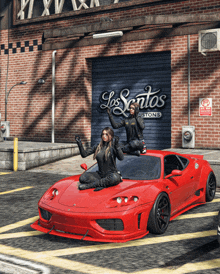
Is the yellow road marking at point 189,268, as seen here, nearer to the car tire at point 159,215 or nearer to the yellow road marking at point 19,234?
the car tire at point 159,215

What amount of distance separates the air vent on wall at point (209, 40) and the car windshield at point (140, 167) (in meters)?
7.73

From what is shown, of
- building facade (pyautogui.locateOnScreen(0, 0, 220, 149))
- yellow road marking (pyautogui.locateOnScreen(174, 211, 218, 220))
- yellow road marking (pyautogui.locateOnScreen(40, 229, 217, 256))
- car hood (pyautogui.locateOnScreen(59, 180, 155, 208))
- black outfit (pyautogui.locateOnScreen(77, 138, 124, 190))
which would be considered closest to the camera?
yellow road marking (pyautogui.locateOnScreen(40, 229, 217, 256))

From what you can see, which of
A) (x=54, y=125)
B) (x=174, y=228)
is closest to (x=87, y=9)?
(x=54, y=125)

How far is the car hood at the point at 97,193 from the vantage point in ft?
16.6

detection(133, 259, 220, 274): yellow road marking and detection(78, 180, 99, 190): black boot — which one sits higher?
detection(78, 180, 99, 190): black boot

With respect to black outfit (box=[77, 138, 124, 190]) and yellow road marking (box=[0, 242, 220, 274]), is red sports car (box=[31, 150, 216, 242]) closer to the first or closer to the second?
black outfit (box=[77, 138, 124, 190])

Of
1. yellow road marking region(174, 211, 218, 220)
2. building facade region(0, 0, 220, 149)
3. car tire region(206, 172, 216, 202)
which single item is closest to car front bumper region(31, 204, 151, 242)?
yellow road marking region(174, 211, 218, 220)

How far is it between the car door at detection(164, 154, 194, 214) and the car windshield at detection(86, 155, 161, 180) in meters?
0.22

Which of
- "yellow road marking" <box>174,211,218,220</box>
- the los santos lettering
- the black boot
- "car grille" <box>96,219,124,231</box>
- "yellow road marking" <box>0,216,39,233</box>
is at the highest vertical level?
the los santos lettering

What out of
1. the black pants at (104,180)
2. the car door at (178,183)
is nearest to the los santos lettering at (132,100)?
the car door at (178,183)

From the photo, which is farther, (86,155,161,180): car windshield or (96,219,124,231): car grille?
(86,155,161,180): car windshield

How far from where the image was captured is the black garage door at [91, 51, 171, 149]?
15.2 metres

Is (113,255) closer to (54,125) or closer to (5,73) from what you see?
(54,125)

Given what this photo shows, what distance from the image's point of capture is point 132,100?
1584cm
